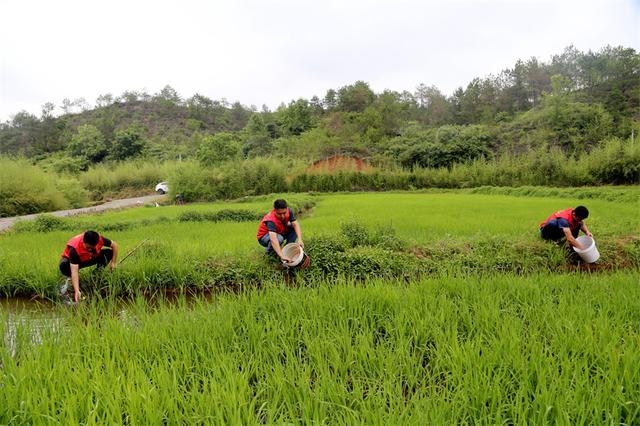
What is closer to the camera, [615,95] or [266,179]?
[266,179]

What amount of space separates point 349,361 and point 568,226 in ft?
14.8

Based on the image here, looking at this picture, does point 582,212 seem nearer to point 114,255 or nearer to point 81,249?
point 114,255

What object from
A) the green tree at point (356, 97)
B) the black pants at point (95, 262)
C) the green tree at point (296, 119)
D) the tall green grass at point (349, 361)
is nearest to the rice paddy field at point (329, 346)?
the tall green grass at point (349, 361)

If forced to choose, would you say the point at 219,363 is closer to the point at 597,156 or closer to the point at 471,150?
the point at 597,156

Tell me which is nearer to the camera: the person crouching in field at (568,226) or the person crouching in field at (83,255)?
the person crouching in field at (83,255)

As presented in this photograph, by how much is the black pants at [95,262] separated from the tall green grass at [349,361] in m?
1.70

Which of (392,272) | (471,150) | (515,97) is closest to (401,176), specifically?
(471,150)

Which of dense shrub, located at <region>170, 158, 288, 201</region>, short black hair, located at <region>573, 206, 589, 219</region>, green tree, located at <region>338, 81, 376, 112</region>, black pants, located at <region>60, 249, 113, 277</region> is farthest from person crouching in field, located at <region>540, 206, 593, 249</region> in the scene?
green tree, located at <region>338, 81, 376, 112</region>

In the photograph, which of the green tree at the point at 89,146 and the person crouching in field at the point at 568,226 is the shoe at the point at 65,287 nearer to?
the person crouching in field at the point at 568,226

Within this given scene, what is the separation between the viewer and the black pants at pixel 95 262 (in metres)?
4.40

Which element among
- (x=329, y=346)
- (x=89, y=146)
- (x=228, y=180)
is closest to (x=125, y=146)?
(x=89, y=146)

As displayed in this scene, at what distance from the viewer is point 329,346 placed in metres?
2.40

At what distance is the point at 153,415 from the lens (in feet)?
5.57

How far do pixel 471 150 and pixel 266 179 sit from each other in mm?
17688
